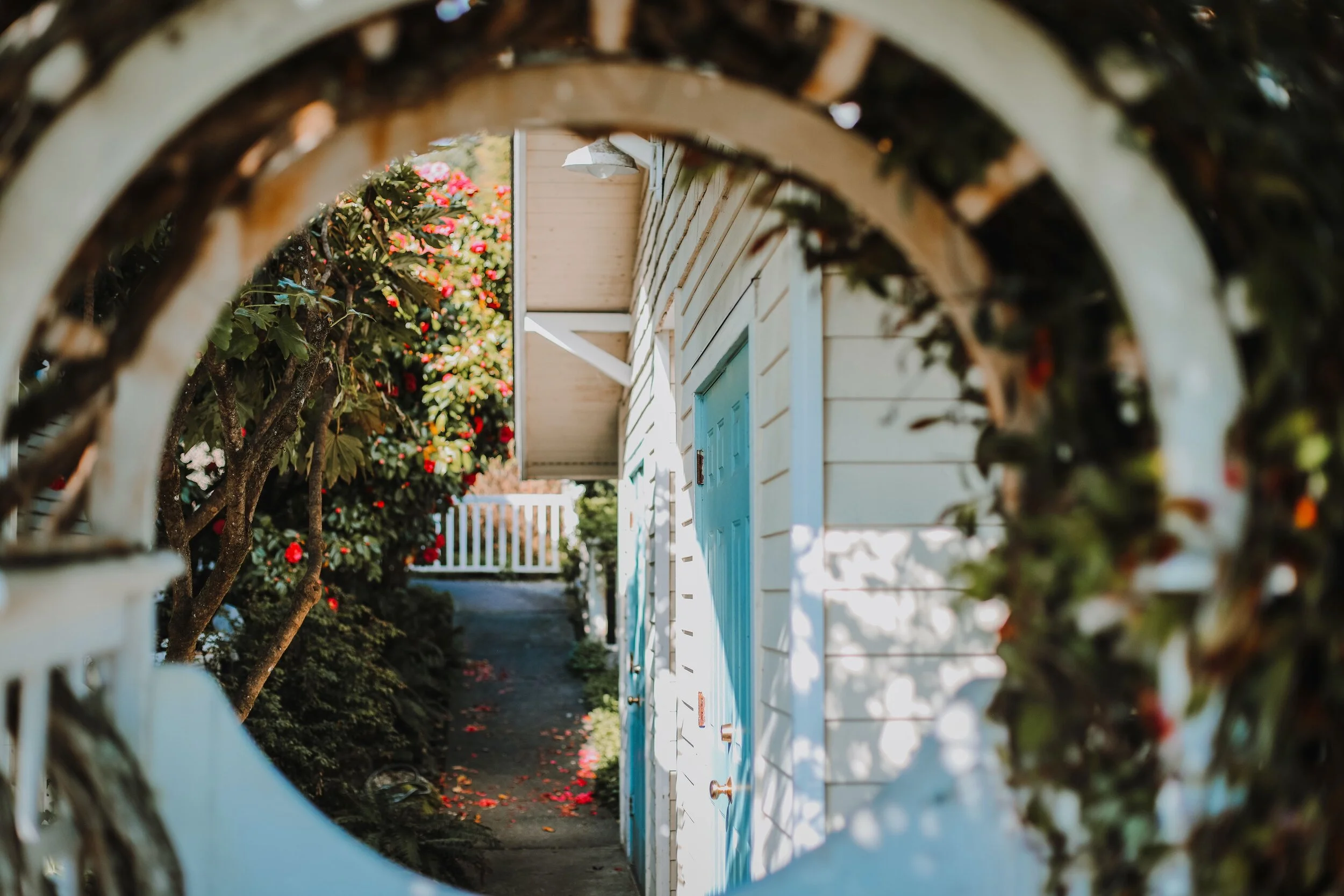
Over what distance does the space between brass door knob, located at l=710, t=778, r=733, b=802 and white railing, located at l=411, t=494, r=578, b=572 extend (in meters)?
9.56

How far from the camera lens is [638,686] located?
23.6 feet

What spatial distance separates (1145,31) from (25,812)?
1.67 metres

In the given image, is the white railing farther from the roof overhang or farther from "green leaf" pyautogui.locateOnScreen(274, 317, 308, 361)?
"green leaf" pyautogui.locateOnScreen(274, 317, 308, 361)

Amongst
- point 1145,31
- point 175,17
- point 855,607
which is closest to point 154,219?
point 175,17

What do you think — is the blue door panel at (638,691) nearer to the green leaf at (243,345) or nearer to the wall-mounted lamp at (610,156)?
the wall-mounted lamp at (610,156)

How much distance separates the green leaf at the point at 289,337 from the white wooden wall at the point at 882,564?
7.92 feet

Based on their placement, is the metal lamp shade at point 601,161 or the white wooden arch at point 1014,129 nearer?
the white wooden arch at point 1014,129

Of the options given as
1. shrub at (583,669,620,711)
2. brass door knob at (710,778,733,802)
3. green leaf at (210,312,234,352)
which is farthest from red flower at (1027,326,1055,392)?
shrub at (583,669,620,711)

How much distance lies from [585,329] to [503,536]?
670 centimetres

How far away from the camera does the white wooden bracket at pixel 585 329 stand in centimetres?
727

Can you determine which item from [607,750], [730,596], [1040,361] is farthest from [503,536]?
[1040,361]

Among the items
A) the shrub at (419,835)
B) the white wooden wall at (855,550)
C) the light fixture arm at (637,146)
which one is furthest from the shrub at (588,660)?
the white wooden wall at (855,550)

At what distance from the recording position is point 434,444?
930 cm

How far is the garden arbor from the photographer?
129 centimetres
